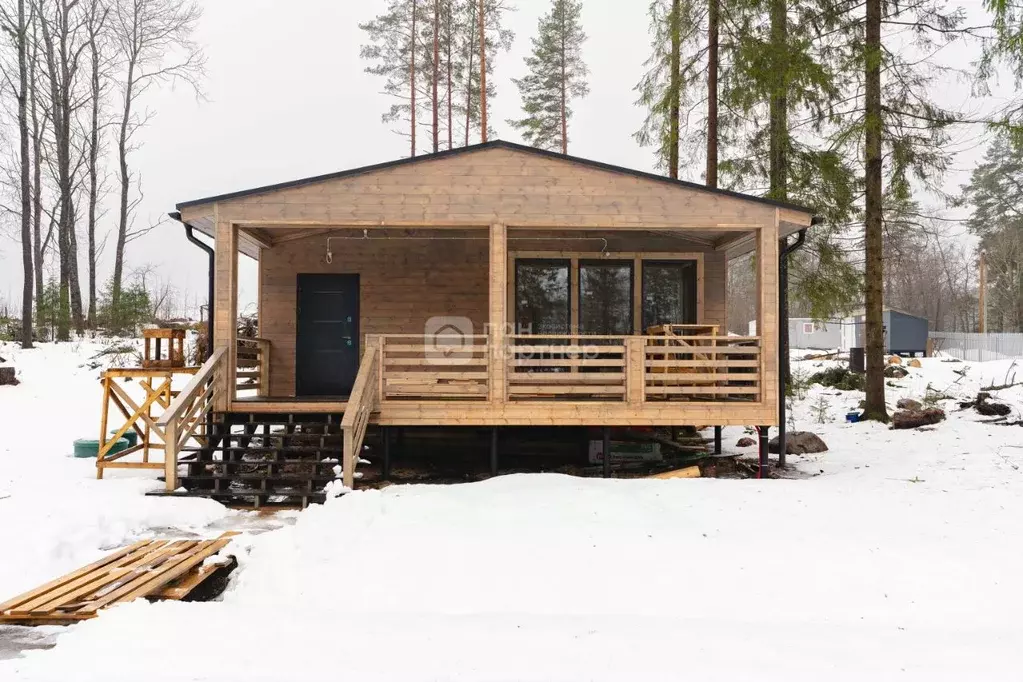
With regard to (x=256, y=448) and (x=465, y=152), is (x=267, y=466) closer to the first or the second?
(x=256, y=448)

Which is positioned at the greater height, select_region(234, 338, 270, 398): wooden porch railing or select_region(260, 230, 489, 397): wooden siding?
select_region(260, 230, 489, 397): wooden siding

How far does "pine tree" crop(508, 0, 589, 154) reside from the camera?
2539 cm

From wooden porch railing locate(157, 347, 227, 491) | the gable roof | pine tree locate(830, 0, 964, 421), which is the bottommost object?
wooden porch railing locate(157, 347, 227, 491)

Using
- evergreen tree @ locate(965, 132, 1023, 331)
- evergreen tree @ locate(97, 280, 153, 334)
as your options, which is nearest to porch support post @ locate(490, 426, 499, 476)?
evergreen tree @ locate(97, 280, 153, 334)

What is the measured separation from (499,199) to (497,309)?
132 cm

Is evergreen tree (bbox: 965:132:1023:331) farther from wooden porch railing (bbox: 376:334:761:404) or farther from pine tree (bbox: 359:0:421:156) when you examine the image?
wooden porch railing (bbox: 376:334:761:404)

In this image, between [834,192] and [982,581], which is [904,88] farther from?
[982,581]

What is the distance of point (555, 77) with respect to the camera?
83.8 ft

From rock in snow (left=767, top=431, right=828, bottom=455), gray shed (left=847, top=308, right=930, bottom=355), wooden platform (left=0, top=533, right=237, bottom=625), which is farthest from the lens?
gray shed (left=847, top=308, right=930, bottom=355)

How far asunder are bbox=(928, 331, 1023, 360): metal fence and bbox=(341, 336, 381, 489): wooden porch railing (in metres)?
26.2

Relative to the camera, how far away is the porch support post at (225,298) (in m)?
8.46

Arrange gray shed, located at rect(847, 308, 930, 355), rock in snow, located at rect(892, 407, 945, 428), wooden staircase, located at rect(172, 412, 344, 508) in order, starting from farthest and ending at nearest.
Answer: gray shed, located at rect(847, 308, 930, 355)
rock in snow, located at rect(892, 407, 945, 428)
wooden staircase, located at rect(172, 412, 344, 508)

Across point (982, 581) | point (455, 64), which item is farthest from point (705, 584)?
point (455, 64)

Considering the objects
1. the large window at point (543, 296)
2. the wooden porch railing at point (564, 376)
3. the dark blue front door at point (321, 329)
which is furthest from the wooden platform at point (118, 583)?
the large window at point (543, 296)
